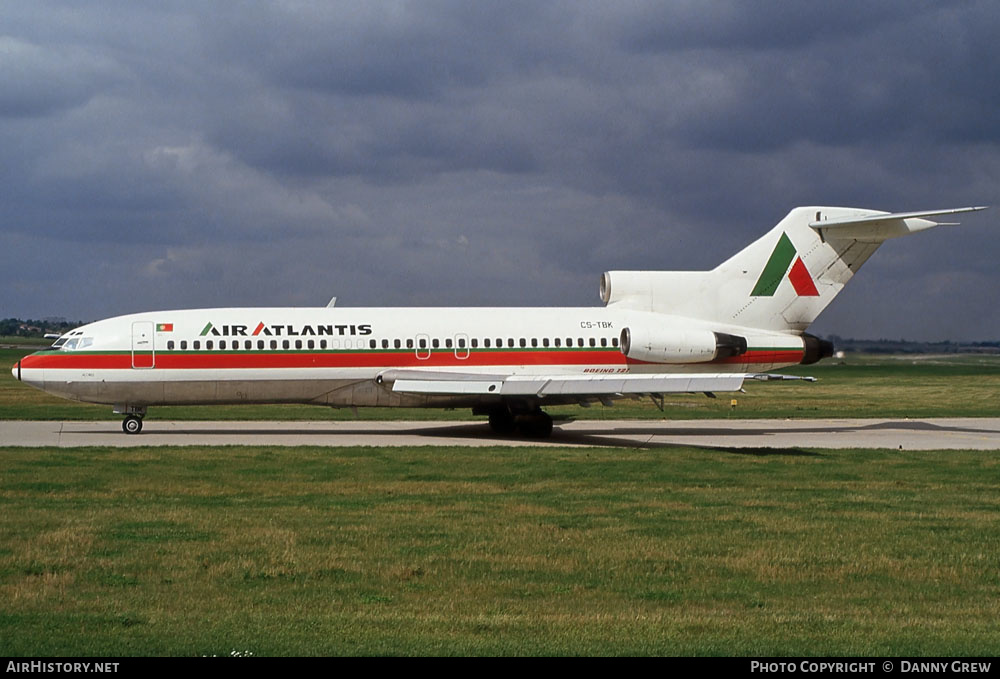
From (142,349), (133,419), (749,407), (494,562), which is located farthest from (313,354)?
(749,407)

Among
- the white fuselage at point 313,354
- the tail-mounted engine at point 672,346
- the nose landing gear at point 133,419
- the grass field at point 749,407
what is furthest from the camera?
the grass field at point 749,407

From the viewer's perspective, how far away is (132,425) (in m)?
31.6

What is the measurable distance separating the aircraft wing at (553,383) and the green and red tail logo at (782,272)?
16.7 ft

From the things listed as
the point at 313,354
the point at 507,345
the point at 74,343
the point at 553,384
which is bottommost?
the point at 553,384

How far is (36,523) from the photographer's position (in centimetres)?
1501

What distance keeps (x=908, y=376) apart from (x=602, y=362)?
183 ft

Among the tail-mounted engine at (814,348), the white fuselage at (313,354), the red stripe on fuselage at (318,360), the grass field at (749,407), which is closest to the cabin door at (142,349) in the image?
the white fuselage at (313,354)

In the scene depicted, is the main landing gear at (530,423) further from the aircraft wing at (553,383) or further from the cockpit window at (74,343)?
the cockpit window at (74,343)

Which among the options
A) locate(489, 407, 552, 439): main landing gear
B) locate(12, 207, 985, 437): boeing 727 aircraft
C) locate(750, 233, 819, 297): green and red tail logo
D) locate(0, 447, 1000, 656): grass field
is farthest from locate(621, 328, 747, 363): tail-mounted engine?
locate(0, 447, 1000, 656): grass field

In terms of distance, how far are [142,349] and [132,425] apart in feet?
9.35

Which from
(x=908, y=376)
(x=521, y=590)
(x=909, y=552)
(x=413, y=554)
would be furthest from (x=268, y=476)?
(x=908, y=376)

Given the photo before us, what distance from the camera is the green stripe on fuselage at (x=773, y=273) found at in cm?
3397

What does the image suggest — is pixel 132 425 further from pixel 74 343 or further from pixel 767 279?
pixel 767 279
